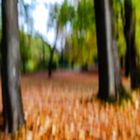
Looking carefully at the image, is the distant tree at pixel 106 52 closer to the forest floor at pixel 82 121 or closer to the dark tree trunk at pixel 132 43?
the forest floor at pixel 82 121

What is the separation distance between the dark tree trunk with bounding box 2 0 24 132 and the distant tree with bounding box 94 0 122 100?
4259 mm

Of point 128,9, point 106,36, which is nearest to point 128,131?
point 106,36

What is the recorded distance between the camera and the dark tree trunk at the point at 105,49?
13.7 m

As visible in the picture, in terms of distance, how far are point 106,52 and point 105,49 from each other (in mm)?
88

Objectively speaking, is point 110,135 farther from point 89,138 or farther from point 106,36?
point 106,36

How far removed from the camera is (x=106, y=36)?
1371 centimetres

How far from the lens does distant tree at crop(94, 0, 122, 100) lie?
13664mm

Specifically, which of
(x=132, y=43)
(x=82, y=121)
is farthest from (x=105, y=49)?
(x=132, y=43)

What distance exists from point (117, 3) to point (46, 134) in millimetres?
13650

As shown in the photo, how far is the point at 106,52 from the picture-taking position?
13.7 m

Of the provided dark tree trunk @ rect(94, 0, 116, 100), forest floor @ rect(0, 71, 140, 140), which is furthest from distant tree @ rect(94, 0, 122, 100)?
forest floor @ rect(0, 71, 140, 140)

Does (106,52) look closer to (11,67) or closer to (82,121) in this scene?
(82,121)

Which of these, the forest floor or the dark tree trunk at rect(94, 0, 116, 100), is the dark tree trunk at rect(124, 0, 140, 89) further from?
the dark tree trunk at rect(94, 0, 116, 100)

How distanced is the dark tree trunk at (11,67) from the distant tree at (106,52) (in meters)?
4.26
